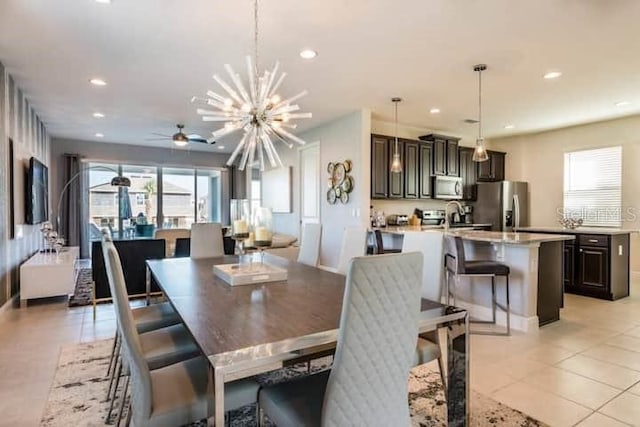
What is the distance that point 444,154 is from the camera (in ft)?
22.1

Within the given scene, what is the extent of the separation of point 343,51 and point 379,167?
2.65 m

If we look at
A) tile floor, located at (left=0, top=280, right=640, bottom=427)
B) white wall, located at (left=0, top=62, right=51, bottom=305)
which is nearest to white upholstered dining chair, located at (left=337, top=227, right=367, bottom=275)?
tile floor, located at (left=0, top=280, right=640, bottom=427)

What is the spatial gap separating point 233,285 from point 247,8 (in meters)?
2.04

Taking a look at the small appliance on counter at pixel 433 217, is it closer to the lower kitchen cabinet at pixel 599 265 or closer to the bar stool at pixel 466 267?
the lower kitchen cabinet at pixel 599 265

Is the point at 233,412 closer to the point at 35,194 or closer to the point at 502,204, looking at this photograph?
the point at 35,194

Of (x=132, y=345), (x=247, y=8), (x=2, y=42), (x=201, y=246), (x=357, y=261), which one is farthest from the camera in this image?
(x=201, y=246)

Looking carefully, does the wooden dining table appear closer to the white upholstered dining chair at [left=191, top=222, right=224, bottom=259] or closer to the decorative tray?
the decorative tray

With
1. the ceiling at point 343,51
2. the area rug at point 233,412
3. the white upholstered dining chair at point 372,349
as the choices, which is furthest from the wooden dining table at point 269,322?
the ceiling at point 343,51

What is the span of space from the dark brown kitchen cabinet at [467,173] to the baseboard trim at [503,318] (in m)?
3.51

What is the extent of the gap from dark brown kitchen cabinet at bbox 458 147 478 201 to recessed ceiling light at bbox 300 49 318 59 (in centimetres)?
441

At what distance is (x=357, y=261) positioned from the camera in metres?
1.11

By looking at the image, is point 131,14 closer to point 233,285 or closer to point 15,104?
point 233,285

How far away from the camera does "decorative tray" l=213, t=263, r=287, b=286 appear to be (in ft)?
6.93

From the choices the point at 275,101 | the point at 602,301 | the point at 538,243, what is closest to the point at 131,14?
the point at 275,101
